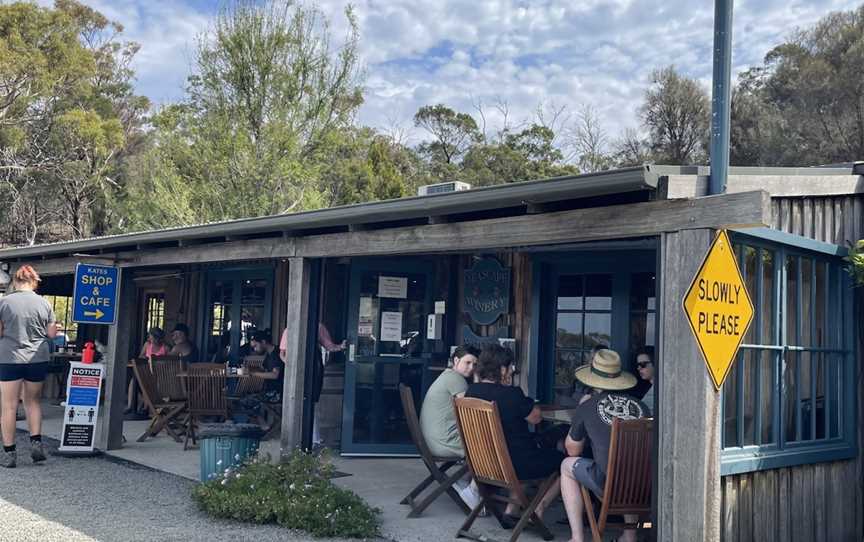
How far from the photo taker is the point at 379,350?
891cm

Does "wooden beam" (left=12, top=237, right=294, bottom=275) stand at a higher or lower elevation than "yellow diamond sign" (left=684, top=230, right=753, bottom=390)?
higher

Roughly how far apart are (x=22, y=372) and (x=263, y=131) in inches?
548

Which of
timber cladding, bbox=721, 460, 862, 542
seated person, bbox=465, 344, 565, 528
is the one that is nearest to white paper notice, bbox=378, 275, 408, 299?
seated person, bbox=465, 344, 565, 528

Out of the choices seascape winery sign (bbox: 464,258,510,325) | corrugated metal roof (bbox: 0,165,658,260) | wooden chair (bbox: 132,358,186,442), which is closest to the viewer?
corrugated metal roof (bbox: 0,165,658,260)

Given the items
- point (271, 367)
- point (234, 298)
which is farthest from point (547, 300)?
point (234, 298)

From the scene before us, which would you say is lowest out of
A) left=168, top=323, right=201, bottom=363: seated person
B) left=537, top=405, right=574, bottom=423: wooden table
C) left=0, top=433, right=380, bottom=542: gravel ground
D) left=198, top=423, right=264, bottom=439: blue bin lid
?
left=0, top=433, right=380, bottom=542: gravel ground

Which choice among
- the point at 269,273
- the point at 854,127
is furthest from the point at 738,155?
the point at 269,273

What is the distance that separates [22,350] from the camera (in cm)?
773

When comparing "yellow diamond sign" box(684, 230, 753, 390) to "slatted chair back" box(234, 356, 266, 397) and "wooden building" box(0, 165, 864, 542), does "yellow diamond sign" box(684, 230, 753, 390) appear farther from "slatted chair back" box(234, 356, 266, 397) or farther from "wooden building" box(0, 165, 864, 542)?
"slatted chair back" box(234, 356, 266, 397)

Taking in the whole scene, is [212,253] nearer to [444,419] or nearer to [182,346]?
[444,419]

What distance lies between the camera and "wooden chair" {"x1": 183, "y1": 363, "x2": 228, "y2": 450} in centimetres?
900

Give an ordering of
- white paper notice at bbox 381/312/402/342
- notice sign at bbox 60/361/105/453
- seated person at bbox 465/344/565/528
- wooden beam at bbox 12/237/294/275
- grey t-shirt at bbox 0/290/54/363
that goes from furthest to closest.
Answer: white paper notice at bbox 381/312/402/342, notice sign at bbox 60/361/105/453, grey t-shirt at bbox 0/290/54/363, wooden beam at bbox 12/237/294/275, seated person at bbox 465/344/565/528

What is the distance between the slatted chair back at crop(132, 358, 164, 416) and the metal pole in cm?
702

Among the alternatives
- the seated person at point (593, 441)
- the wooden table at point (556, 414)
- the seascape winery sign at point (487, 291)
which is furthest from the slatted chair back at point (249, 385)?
the seated person at point (593, 441)
